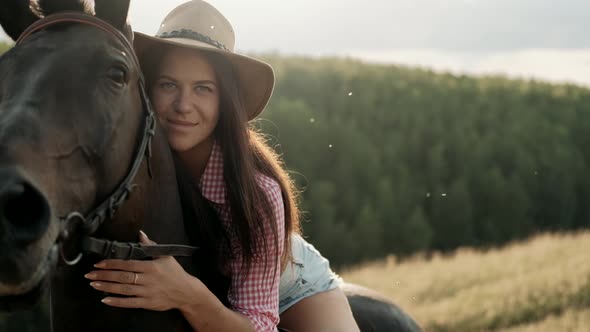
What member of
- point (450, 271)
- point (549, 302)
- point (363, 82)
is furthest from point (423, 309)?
point (363, 82)

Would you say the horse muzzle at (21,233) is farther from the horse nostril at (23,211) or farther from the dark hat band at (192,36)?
the dark hat band at (192,36)

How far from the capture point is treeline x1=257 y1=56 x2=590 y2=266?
28.4m

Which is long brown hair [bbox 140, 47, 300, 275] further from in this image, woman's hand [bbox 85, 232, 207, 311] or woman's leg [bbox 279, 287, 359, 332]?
woman's leg [bbox 279, 287, 359, 332]

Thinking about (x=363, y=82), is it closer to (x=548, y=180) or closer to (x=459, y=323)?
(x=548, y=180)

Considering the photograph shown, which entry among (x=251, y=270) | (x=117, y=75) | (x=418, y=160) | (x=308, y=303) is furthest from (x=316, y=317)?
(x=418, y=160)

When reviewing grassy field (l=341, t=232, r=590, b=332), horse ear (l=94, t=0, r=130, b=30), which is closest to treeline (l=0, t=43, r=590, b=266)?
grassy field (l=341, t=232, r=590, b=332)

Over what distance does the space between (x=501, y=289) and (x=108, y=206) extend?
1118cm

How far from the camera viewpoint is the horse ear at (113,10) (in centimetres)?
241

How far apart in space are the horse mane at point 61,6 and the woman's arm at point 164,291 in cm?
78

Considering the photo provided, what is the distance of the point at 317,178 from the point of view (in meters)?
30.5

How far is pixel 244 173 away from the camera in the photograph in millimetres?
2957

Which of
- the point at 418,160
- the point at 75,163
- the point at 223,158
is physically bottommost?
the point at 418,160

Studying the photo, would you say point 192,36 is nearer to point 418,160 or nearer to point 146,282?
point 146,282

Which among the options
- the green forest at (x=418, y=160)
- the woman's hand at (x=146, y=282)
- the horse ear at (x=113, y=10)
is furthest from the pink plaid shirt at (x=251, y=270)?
the green forest at (x=418, y=160)
